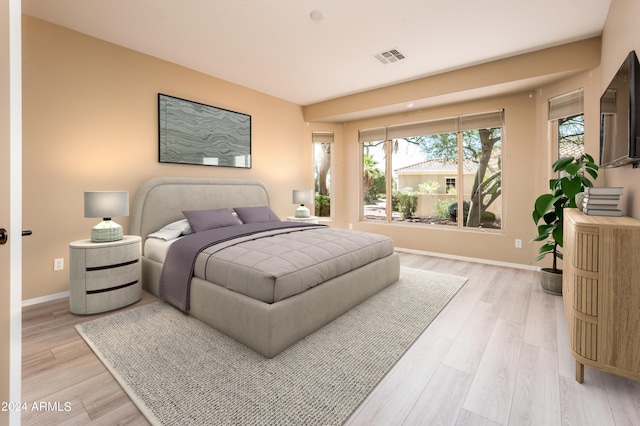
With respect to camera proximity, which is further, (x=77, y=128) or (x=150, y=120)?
(x=150, y=120)

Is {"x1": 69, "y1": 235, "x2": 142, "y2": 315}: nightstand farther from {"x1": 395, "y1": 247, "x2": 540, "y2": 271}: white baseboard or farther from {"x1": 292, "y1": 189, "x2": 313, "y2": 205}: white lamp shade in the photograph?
{"x1": 395, "y1": 247, "x2": 540, "y2": 271}: white baseboard

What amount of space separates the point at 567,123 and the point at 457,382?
3663mm

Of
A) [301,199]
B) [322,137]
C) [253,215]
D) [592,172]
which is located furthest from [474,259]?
[322,137]

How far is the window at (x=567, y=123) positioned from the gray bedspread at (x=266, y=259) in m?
2.60

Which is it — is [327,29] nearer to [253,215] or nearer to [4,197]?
[253,215]

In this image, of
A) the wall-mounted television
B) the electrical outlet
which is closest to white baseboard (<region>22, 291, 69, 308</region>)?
the electrical outlet

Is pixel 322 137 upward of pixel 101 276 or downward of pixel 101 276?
upward

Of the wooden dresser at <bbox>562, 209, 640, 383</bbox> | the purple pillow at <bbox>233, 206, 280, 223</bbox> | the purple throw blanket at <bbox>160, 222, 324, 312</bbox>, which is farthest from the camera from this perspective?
the purple pillow at <bbox>233, 206, 280, 223</bbox>

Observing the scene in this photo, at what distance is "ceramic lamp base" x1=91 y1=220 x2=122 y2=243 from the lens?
2.77 m

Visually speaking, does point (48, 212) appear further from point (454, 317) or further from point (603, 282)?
point (603, 282)

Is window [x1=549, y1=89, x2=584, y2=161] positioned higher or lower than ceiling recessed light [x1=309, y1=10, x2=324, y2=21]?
lower

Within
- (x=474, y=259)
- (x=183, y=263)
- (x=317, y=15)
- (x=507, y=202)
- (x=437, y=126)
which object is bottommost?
(x=474, y=259)

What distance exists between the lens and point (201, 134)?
4164 millimetres

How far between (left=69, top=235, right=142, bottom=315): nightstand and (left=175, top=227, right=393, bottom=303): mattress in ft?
2.68
